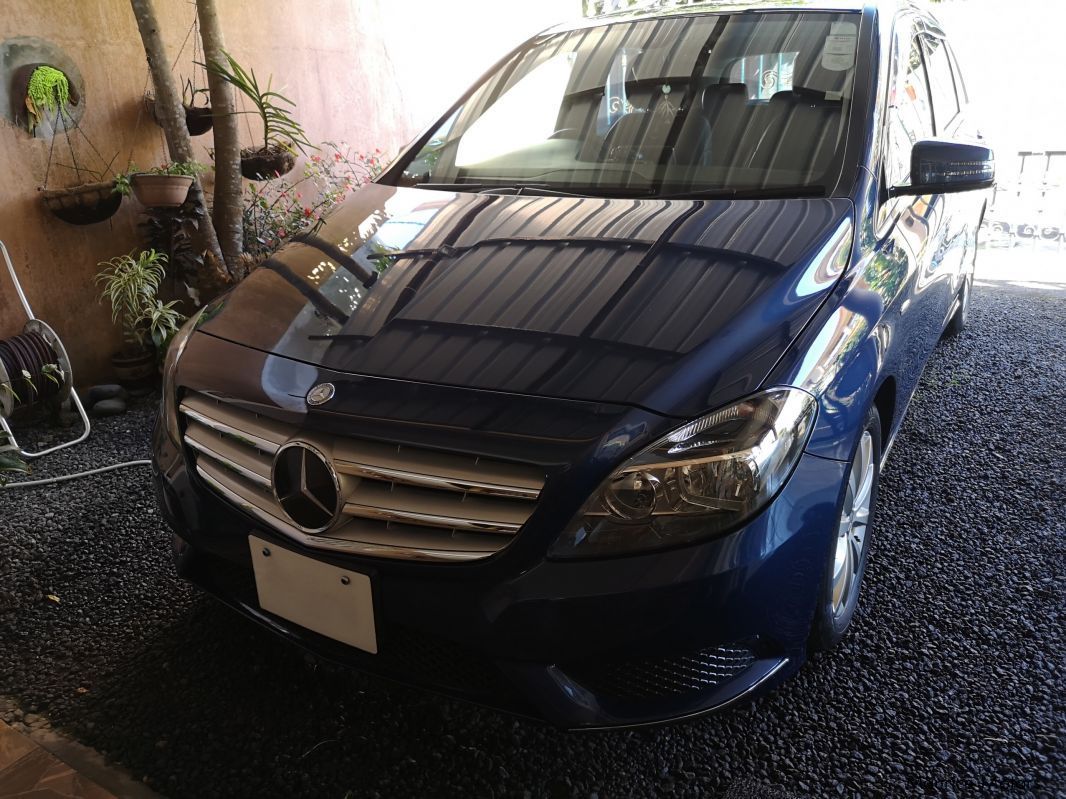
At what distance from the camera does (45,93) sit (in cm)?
308

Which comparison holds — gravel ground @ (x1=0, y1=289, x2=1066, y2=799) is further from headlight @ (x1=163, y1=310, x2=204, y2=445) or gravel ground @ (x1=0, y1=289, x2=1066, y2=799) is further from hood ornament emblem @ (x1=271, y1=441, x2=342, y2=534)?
headlight @ (x1=163, y1=310, x2=204, y2=445)

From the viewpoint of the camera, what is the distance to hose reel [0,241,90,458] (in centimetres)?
287

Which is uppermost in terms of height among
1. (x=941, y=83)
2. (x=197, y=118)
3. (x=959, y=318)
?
(x=941, y=83)

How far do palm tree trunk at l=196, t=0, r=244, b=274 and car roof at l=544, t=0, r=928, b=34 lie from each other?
5.45 feet

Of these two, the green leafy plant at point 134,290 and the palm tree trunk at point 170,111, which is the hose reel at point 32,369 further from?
the palm tree trunk at point 170,111

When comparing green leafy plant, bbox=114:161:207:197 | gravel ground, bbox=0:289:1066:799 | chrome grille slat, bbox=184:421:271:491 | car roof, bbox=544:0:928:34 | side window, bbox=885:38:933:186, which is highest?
car roof, bbox=544:0:928:34

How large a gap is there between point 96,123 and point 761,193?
9.66ft

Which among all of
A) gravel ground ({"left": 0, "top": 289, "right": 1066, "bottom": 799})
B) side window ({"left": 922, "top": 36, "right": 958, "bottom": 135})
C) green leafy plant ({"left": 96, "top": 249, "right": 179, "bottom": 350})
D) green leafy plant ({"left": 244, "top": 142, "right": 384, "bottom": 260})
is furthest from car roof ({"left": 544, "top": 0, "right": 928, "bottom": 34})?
green leafy plant ({"left": 96, "top": 249, "right": 179, "bottom": 350})

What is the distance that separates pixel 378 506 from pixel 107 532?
4.91 ft

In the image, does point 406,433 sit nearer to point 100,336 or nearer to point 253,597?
point 253,597

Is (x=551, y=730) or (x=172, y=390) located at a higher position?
(x=172, y=390)

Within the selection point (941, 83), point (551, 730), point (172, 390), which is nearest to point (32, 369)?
point (172, 390)

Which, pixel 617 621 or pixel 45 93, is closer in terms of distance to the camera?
pixel 617 621

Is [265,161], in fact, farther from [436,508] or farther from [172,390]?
[436,508]
